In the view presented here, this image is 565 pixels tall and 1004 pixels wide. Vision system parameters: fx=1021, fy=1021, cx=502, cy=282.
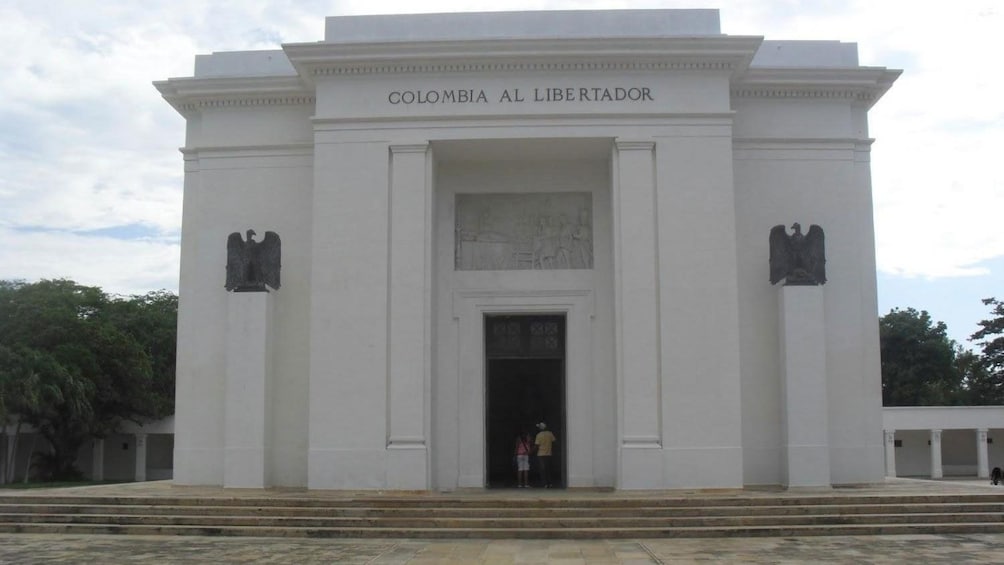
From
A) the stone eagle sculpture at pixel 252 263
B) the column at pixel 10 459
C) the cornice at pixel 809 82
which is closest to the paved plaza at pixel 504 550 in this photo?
the stone eagle sculpture at pixel 252 263

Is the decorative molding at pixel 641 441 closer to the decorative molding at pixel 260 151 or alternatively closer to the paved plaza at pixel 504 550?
the paved plaza at pixel 504 550

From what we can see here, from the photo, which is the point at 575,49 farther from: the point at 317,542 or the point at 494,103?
the point at 317,542

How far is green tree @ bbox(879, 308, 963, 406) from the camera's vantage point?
165 ft

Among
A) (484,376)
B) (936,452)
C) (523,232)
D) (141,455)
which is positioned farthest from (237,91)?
(936,452)

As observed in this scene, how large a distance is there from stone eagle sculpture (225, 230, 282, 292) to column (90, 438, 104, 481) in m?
25.0

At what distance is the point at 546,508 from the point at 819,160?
8.68 metres

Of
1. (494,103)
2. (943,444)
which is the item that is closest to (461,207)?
(494,103)

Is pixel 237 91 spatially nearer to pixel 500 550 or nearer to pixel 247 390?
pixel 247 390

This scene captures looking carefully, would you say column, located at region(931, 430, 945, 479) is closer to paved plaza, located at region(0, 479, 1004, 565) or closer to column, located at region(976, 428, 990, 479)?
column, located at region(976, 428, 990, 479)

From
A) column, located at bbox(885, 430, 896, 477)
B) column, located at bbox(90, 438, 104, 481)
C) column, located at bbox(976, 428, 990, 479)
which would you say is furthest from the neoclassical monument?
column, located at bbox(90, 438, 104, 481)

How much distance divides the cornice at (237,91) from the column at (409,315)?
8.61 ft

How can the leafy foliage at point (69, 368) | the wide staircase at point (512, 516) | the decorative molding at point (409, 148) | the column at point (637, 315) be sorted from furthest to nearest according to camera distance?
the leafy foliage at point (69, 368)
the decorative molding at point (409, 148)
the column at point (637, 315)
the wide staircase at point (512, 516)

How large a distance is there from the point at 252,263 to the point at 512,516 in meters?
7.08

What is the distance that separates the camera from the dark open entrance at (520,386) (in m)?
19.6
